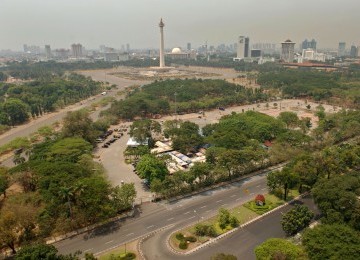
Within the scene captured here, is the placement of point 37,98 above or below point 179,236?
above

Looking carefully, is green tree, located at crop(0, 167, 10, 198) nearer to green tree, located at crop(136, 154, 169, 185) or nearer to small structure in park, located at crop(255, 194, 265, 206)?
green tree, located at crop(136, 154, 169, 185)

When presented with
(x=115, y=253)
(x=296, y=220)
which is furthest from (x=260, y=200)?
(x=115, y=253)

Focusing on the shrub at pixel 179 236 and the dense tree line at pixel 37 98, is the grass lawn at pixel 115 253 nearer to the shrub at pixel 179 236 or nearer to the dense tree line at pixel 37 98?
the shrub at pixel 179 236

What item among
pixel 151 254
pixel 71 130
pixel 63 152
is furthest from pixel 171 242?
pixel 71 130

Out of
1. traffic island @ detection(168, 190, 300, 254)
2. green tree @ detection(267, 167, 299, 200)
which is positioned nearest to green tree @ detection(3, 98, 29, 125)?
traffic island @ detection(168, 190, 300, 254)

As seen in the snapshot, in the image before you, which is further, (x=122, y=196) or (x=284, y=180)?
(x=284, y=180)

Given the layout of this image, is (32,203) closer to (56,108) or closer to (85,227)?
(85,227)

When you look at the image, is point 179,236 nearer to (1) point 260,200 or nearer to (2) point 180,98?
(1) point 260,200

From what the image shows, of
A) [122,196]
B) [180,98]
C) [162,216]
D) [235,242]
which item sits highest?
[180,98]
